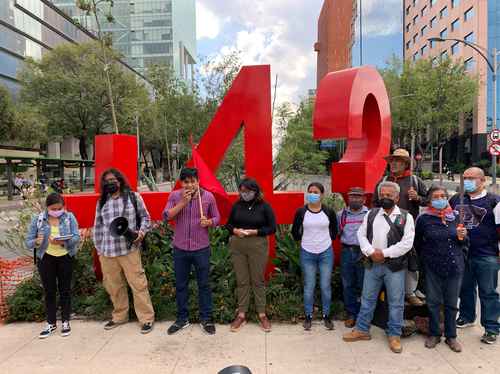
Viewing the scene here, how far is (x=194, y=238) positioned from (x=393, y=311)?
2099 mm

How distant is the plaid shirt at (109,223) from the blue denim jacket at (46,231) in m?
0.24

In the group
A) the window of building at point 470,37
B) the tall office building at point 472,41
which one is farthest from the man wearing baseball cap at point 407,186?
the window of building at point 470,37

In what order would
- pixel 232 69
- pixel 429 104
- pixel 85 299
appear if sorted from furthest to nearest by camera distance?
pixel 429 104, pixel 232 69, pixel 85 299

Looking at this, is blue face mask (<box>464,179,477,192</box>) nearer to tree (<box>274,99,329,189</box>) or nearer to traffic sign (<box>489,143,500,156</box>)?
tree (<box>274,99,329,189</box>)

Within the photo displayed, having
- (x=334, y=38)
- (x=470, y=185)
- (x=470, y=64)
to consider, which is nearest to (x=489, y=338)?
(x=470, y=185)

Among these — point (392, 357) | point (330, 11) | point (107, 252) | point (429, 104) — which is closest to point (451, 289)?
point (392, 357)

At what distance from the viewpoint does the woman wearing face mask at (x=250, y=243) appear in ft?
13.3

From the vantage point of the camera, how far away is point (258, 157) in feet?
16.2

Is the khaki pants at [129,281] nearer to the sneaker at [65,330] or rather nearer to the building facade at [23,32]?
the sneaker at [65,330]

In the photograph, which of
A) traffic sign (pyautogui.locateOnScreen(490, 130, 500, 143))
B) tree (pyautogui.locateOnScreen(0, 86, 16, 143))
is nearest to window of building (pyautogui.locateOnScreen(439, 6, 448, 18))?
traffic sign (pyautogui.locateOnScreen(490, 130, 500, 143))

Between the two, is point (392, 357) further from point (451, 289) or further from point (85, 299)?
point (85, 299)

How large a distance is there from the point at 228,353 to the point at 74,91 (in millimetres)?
30698

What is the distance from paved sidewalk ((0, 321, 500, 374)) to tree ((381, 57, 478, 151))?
1082 inches

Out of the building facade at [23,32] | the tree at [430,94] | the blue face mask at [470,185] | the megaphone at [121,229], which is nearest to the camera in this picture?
the blue face mask at [470,185]
